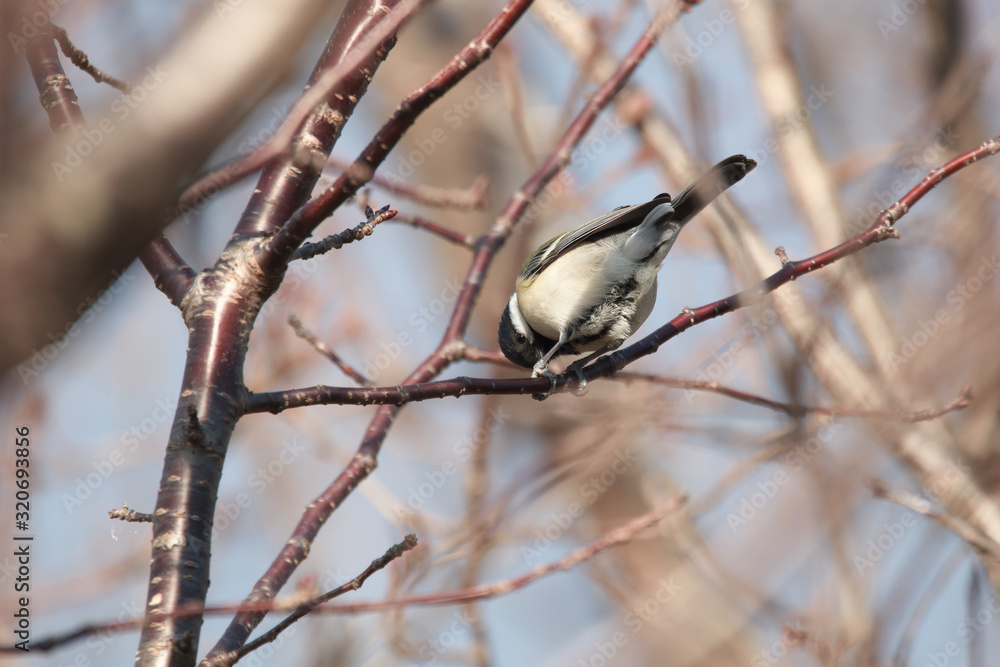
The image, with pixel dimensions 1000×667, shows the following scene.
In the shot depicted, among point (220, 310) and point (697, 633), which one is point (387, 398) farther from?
point (697, 633)

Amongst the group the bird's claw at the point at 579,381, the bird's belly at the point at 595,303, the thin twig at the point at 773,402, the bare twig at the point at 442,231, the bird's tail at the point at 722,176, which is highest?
the bare twig at the point at 442,231

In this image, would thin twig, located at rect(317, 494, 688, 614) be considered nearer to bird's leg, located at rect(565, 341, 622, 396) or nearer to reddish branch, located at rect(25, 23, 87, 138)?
bird's leg, located at rect(565, 341, 622, 396)

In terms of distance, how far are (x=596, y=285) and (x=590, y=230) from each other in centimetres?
31

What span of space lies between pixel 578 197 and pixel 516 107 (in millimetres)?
1630

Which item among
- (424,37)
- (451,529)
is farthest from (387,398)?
(424,37)

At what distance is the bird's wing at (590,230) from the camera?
3828mm

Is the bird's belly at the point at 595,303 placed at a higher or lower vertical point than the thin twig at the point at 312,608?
higher

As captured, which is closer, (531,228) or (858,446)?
(858,446)

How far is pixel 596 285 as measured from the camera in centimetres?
410

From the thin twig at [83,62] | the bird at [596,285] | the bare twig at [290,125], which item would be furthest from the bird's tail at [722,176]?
the thin twig at [83,62]

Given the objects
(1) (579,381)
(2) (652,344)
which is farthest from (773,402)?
(1) (579,381)

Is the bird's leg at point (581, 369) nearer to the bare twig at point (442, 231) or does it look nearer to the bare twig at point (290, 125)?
the bare twig at point (442, 231)

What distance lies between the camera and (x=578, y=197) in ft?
21.7

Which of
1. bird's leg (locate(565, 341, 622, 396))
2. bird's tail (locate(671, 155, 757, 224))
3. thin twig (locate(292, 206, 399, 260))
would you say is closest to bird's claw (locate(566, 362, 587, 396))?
bird's leg (locate(565, 341, 622, 396))
